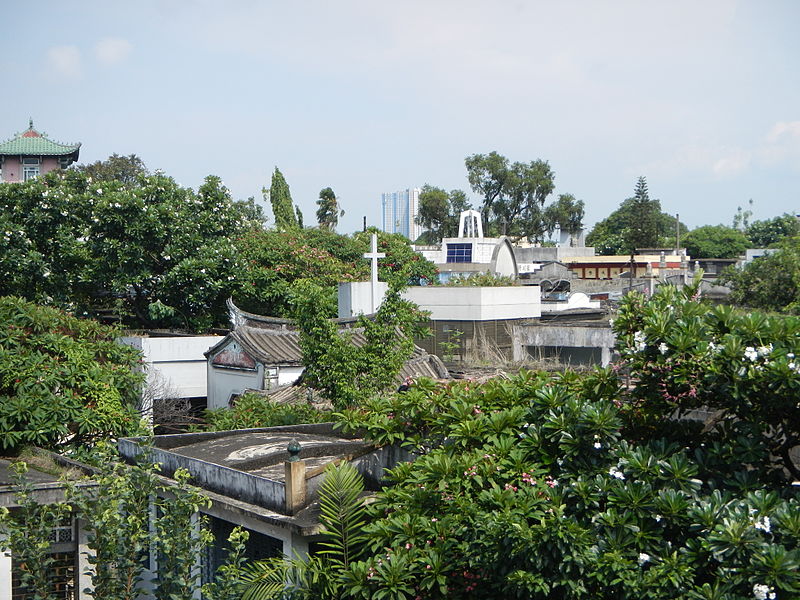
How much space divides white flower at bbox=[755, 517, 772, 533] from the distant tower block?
183 ft

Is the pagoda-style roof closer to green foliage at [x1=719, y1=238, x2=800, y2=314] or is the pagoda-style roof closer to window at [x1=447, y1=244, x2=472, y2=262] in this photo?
window at [x1=447, y1=244, x2=472, y2=262]

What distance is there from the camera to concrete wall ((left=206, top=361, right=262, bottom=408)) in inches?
867

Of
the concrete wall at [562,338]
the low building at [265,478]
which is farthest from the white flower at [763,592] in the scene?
the concrete wall at [562,338]

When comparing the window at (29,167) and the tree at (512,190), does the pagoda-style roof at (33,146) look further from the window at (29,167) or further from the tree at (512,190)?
the tree at (512,190)

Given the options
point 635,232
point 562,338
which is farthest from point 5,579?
point 635,232

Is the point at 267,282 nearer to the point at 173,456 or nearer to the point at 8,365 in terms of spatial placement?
the point at 8,365

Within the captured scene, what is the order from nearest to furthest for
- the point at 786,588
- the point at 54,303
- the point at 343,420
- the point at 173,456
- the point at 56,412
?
1. the point at 786,588
2. the point at 343,420
3. the point at 173,456
4. the point at 56,412
5. the point at 54,303

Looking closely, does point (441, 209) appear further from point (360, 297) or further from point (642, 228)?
point (360, 297)

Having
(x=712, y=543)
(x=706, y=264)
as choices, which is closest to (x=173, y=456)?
(x=712, y=543)

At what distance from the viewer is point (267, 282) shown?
31.6 m

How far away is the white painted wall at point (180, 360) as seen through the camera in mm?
26861

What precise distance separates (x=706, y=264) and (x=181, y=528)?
7216cm

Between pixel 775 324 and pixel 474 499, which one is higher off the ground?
pixel 775 324

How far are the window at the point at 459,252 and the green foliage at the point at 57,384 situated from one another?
1598 inches
